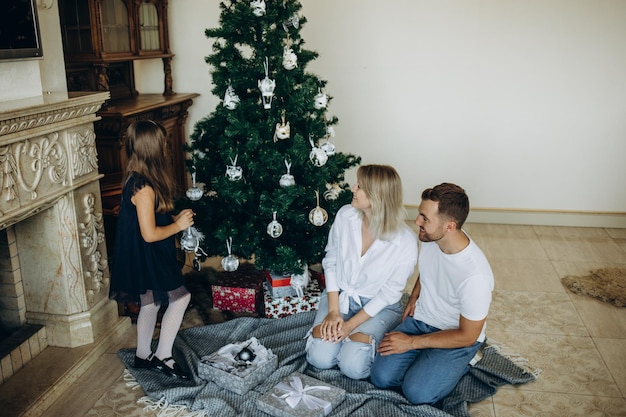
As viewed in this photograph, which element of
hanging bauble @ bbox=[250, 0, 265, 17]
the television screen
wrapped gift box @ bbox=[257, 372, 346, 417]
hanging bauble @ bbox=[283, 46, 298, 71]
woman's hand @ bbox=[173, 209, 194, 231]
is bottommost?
wrapped gift box @ bbox=[257, 372, 346, 417]

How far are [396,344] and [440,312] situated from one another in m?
0.23

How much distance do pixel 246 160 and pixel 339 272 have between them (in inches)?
28.0

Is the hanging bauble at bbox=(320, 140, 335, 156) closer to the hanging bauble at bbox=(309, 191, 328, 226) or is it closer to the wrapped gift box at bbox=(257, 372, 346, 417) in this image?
the hanging bauble at bbox=(309, 191, 328, 226)

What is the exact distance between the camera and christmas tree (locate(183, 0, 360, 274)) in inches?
111

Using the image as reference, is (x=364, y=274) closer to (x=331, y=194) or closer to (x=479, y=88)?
(x=331, y=194)

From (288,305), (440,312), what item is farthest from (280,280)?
(440,312)

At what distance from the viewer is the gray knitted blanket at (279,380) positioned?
2.36 meters

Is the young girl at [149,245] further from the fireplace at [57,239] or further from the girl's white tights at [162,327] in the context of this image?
the fireplace at [57,239]

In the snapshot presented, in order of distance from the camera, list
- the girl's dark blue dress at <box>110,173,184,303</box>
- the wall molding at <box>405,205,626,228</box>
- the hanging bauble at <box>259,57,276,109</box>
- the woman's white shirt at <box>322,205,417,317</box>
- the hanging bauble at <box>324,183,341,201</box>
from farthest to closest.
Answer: the wall molding at <box>405,205,626,228</box>
the hanging bauble at <box>324,183,341,201</box>
the hanging bauble at <box>259,57,276,109</box>
the woman's white shirt at <box>322,205,417,317</box>
the girl's dark blue dress at <box>110,173,184,303</box>

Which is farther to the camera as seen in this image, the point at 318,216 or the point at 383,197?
the point at 318,216

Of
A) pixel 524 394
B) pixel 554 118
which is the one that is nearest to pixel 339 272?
pixel 524 394

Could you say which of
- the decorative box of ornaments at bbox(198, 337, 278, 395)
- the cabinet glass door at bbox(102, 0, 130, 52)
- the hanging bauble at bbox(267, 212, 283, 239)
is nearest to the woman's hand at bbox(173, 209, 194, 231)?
the hanging bauble at bbox(267, 212, 283, 239)

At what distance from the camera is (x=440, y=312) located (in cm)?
247

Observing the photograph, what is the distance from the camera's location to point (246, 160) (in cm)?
287
